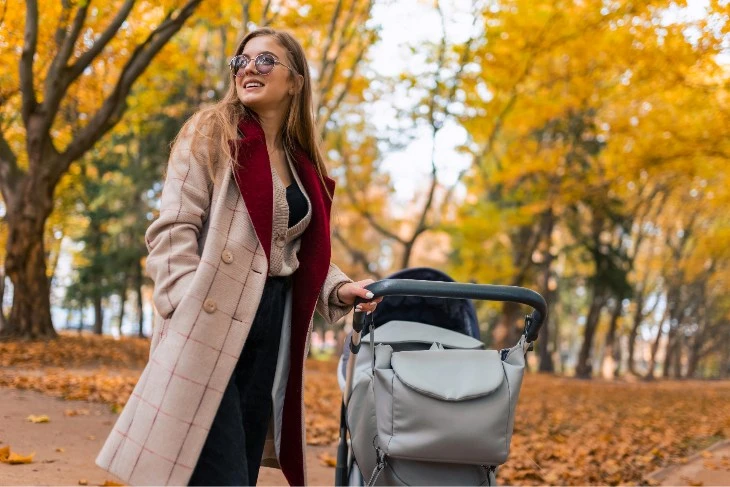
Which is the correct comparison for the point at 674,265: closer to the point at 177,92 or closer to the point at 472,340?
the point at 177,92

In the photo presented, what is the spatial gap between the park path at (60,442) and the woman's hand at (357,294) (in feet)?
6.74

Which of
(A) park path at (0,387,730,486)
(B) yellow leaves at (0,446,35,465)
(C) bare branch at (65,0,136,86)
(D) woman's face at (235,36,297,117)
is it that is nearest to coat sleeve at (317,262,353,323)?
(D) woman's face at (235,36,297,117)

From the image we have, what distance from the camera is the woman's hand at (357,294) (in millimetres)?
2594

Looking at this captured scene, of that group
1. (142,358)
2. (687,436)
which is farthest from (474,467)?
(142,358)

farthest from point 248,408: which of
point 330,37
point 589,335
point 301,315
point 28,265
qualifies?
point 589,335

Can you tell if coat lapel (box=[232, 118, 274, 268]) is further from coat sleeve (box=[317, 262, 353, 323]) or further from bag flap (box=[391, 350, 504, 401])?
bag flap (box=[391, 350, 504, 401])

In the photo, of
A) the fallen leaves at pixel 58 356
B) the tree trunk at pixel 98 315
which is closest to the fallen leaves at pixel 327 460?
the fallen leaves at pixel 58 356

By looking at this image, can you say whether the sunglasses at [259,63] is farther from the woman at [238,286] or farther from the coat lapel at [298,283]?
the coat lapel at [298,283]

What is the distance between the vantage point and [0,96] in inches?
429

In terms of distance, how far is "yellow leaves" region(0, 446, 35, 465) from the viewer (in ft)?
13.4

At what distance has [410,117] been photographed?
14.7 m

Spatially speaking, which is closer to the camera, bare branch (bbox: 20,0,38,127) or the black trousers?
the black trousers

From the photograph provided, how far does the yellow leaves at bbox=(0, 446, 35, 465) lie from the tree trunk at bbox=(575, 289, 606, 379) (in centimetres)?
1992

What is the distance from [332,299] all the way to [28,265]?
1067 cm
